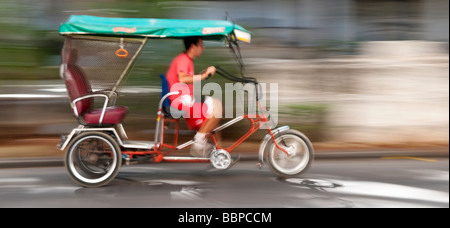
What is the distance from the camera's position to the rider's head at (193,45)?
24.1 feet

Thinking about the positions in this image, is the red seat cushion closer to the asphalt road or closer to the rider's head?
the asphalt road

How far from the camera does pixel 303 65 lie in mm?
12633

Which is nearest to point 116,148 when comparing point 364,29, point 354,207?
point 354,207

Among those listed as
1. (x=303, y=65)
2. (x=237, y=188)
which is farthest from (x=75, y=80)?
(x=303, y=65)

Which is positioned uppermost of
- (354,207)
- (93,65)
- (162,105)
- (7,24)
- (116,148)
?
(7,24)

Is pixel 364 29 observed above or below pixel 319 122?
above

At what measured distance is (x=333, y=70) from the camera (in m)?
12.7

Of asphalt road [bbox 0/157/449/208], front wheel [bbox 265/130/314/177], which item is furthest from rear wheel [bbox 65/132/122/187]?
front wheel [bbox 265/130/314/177]

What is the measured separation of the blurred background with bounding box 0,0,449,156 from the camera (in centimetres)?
1062

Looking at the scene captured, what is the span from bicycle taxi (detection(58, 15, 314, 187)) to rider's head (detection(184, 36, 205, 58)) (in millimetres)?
130

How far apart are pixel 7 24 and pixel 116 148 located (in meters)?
4.72

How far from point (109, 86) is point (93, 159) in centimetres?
89

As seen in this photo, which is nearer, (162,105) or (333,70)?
(162,105)

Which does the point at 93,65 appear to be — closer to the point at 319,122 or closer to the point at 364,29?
the point at 319,122
